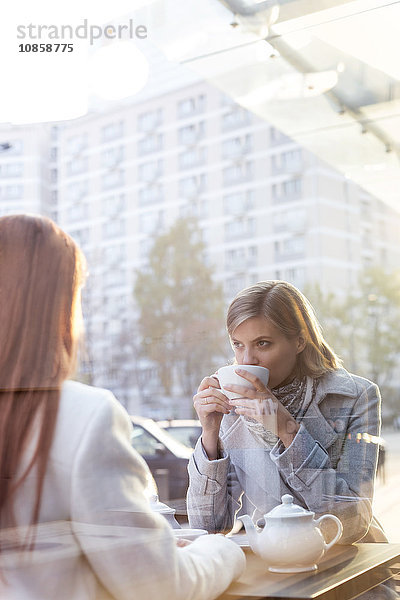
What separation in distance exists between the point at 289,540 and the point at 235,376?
0.21 metres

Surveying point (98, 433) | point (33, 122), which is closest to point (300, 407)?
point (98, 433)

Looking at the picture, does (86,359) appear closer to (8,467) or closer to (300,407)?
(8,467)

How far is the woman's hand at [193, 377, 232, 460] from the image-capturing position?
0.83 metres

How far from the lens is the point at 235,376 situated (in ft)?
2.62

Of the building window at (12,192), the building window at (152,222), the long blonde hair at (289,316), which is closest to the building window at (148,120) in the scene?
the building window at (152,222)

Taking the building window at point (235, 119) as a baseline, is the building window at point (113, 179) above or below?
below

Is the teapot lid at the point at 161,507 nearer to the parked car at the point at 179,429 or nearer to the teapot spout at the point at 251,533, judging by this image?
the teapot spout at the point at 251,533

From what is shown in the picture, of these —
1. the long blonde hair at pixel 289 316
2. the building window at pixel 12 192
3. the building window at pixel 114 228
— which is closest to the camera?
the long blonde hair at pixel 289 316

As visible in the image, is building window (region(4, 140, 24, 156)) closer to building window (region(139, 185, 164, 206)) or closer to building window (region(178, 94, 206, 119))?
building window (region(178, 94, 206, 119))

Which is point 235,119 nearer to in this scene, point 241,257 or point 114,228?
point 241,257

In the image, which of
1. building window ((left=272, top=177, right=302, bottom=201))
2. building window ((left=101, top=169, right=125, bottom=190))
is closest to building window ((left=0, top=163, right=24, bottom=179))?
building window ((left=101, top=169, right=125, bottom=190))

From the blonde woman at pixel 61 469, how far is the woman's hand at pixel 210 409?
253 millimetres

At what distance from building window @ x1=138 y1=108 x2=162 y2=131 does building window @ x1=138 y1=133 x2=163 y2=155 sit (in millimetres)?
740

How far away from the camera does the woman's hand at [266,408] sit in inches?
31.4
